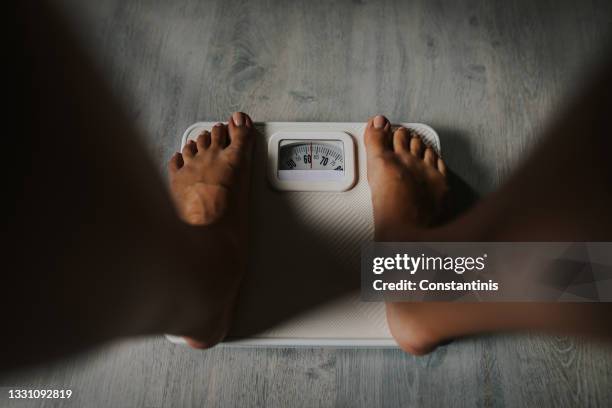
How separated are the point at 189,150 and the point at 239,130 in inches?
3.7

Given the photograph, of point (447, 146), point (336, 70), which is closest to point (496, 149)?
point (447, 146)

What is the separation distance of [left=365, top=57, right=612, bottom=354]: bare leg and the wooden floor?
0.12m

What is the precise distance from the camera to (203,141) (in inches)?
29.4

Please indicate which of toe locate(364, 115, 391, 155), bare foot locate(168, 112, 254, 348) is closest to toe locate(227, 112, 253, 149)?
bare foot locate(168, 112, 254, 348)

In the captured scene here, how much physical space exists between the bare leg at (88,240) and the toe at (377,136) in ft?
1.02

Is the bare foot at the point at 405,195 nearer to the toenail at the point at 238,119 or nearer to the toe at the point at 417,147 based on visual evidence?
the toe at the point at 417,147

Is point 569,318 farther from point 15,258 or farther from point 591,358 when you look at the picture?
point 15,258

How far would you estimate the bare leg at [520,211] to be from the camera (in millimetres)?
545

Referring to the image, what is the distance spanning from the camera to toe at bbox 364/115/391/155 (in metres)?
0.71

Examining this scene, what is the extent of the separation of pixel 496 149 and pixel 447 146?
0.30ft

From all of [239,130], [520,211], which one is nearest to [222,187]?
[239,130]

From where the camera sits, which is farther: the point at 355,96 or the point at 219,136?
the point at 355,96

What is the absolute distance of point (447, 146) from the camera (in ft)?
2.67

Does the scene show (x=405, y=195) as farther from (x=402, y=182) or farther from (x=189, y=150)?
(x=189, y=150)
